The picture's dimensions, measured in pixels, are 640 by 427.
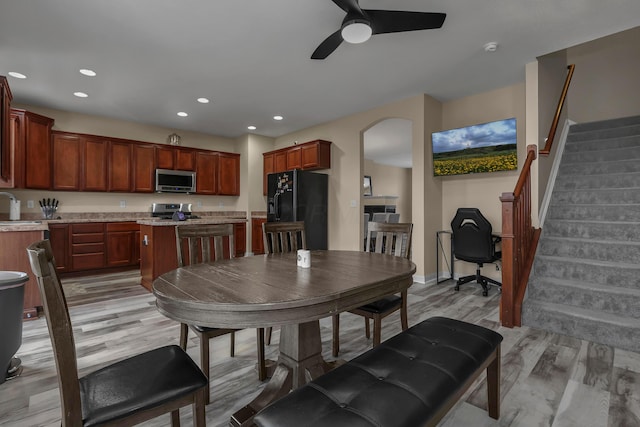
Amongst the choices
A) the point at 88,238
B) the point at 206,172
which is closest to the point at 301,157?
the point at 206,172

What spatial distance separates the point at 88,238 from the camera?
4781 millimetres

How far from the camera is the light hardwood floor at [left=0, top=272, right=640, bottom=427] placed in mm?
1569

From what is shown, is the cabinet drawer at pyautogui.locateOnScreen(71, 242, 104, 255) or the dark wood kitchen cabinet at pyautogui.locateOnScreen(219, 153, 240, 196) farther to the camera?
the dark wood kitchen cabinet at pyautogui.locateOnScreen(219, 153, 240, 196)

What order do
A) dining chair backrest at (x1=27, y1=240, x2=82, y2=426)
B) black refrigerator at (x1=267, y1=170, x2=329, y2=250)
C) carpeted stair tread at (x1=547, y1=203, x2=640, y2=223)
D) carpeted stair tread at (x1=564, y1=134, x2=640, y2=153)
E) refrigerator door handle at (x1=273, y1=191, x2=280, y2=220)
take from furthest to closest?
refrigerator door handle at (x1=273, y1=191, x2=280, y2=220), black refrigerator at (x1=267, y1=170, x2=329, y2=250), carpeted stair tread at (x1=564, y1=134, x2=640, y2=153), carpeted stair tread at (x1=547, y1=203, x2=640, y2=223), dining chair backrest at (x1=27, y1=240, x2=82, y2=426)

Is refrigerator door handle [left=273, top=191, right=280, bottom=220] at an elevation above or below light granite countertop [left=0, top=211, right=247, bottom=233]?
above

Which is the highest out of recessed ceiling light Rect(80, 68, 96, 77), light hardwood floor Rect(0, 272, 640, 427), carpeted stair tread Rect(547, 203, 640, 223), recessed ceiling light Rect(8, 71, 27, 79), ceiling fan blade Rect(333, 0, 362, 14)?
recessed ceiling light Rect(80, 68, 96, 77)

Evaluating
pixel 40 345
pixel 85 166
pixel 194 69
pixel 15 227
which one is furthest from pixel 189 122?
pixel 40 345

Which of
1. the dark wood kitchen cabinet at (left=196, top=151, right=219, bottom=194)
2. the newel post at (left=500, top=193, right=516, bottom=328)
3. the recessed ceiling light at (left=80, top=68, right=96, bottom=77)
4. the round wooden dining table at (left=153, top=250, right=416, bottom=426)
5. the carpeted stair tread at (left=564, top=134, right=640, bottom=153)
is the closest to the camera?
the round wooden dining table at (left=153, top=250, right=416, bottom=426)

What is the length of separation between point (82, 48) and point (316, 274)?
3422 millimetres

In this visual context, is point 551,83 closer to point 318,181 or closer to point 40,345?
point 318,181

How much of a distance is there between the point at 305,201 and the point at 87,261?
3.56 m

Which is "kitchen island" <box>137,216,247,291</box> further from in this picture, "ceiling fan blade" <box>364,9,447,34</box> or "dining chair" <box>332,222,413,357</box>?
"ceiling fan blade" <box>364,9,447,34</box>

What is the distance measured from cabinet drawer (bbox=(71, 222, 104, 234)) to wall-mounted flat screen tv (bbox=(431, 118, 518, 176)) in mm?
5308

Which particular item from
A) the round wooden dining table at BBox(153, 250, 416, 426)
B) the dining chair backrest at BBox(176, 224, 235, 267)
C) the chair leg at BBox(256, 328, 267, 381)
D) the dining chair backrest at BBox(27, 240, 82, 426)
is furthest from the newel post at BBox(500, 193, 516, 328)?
the dining chair backrest at BBox(27, 240, 82, 426)
